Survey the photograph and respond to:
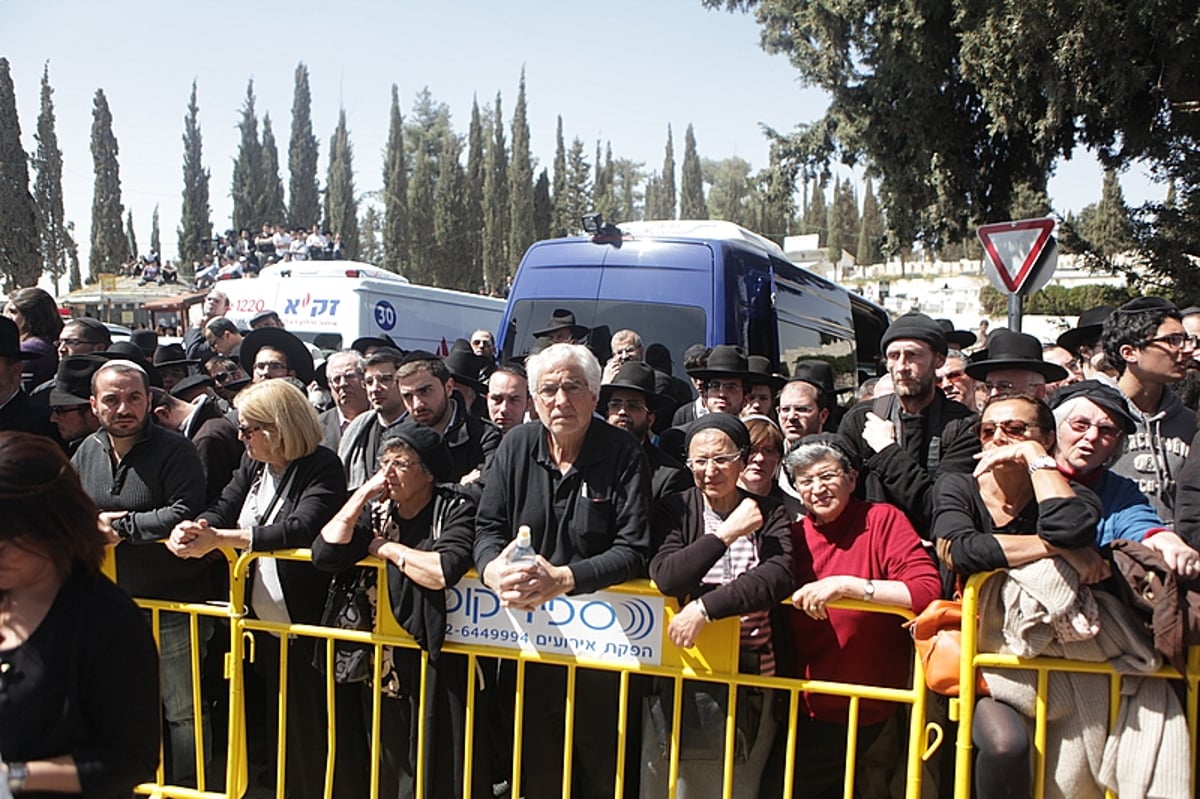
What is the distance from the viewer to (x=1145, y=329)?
157 inches

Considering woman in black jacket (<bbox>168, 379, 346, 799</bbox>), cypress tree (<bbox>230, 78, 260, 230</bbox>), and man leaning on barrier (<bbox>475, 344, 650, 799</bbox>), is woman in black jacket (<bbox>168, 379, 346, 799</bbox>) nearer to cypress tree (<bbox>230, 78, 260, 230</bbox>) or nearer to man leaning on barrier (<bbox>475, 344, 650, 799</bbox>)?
man leaning on barrier (<bbox>475, 344, 650, 799</bbox>)

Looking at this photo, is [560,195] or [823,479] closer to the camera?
[823,479]

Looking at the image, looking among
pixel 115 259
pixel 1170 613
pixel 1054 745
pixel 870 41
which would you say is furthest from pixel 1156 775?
pixel 115 259

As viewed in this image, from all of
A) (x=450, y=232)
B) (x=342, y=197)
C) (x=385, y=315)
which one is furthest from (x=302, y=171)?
(x=385, y=315)

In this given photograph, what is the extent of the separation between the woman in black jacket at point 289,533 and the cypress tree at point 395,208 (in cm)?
4976

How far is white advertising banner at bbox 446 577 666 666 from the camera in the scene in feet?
10.2

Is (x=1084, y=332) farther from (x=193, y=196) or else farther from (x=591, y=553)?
(x=193, y=196)

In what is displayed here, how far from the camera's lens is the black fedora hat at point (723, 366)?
5.25 metres

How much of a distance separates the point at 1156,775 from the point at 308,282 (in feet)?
37.8

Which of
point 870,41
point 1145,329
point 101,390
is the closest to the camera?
point 101,390

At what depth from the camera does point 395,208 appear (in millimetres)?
54406

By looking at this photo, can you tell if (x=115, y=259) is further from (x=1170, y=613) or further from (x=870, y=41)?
(x=1170, y=613)

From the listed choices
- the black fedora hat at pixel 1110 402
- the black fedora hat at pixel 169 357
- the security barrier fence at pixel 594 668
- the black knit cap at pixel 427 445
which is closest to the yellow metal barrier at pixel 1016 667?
the security barrier fence at pixel 594 668

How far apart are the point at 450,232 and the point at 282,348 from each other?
159 feet
